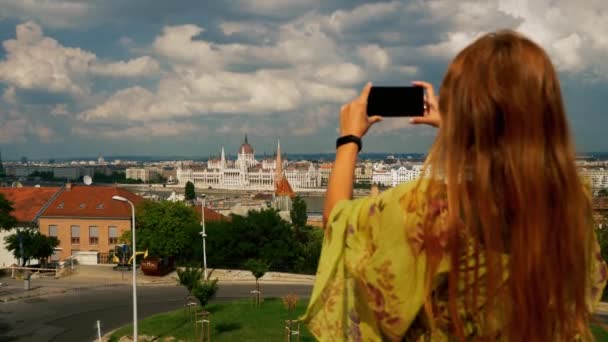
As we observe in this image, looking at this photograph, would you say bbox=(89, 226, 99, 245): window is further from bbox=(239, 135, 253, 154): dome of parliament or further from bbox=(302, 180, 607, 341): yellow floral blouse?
bbox=(239, 135, 253, 154): dome of parliament

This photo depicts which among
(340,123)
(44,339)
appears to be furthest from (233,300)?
(340,123)

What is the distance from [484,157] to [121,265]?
27055 mm

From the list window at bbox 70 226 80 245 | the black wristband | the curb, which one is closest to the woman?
the black wristband

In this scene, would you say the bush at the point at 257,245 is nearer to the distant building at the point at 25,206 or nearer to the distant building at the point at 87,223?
the distant building at the point at 87,223

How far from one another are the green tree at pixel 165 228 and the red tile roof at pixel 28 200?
931cm

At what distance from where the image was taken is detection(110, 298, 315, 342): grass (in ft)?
52.7

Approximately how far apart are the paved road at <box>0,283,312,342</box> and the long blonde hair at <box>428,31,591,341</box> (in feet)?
57.6

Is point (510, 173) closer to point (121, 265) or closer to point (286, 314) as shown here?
point (286, 314)

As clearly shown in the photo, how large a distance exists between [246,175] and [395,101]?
554 feet

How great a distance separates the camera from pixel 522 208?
1.22 m

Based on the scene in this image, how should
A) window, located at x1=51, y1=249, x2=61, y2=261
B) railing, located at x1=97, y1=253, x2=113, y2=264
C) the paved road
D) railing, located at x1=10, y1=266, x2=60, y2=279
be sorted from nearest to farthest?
the paved road
railing, located at x1=10, y1=266, x2=60, y2=279
railing, located at x1=97, y1=253, x2=113, y2=264
window, located at x1=51, y1=249, x2=61, y2=261

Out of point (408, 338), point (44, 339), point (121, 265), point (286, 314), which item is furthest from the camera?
point (121, 265)

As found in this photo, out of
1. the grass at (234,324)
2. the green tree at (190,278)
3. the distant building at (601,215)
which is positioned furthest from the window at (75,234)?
the distant building at (601,215)

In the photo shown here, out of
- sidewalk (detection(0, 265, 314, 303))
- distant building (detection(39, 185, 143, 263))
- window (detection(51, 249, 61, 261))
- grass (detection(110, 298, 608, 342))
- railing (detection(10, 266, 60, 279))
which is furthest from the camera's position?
window (detection(51, 249, 61, 261))
